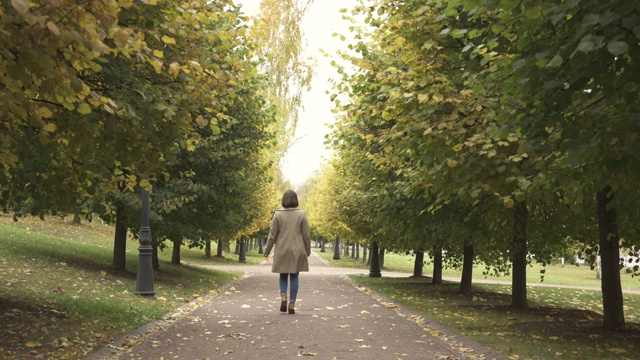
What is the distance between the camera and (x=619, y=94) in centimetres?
600

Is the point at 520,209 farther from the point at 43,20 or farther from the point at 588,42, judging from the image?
the point at 43,20

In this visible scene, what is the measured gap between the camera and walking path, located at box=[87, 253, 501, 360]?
8016 mm

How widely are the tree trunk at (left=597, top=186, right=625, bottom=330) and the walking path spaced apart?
3.12 metres

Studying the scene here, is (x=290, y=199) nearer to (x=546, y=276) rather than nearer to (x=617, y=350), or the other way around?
(x=617, y=350)

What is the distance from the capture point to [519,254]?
14.9 m

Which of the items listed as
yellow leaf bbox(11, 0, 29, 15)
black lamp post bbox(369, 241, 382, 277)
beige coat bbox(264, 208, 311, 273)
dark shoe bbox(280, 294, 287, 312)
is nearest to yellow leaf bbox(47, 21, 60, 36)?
yellow leaf bbox(11, 0, 29, 15)

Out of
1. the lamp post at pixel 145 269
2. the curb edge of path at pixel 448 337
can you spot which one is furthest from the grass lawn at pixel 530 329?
the lamp post at pixel 145 269

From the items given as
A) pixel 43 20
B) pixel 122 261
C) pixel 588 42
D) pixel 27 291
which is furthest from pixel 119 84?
pixel 122 261

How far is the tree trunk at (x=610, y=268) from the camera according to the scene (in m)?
11.3

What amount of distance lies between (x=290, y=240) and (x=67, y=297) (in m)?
4.20

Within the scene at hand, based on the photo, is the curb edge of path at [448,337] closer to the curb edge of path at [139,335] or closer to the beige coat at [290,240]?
the beige coat at [290,240]

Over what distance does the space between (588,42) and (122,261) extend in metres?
16.8

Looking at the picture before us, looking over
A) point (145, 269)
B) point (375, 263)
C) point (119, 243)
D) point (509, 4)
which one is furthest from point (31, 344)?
point (375, 263)

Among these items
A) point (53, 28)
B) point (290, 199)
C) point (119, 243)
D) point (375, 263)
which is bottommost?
point (375, 263)
